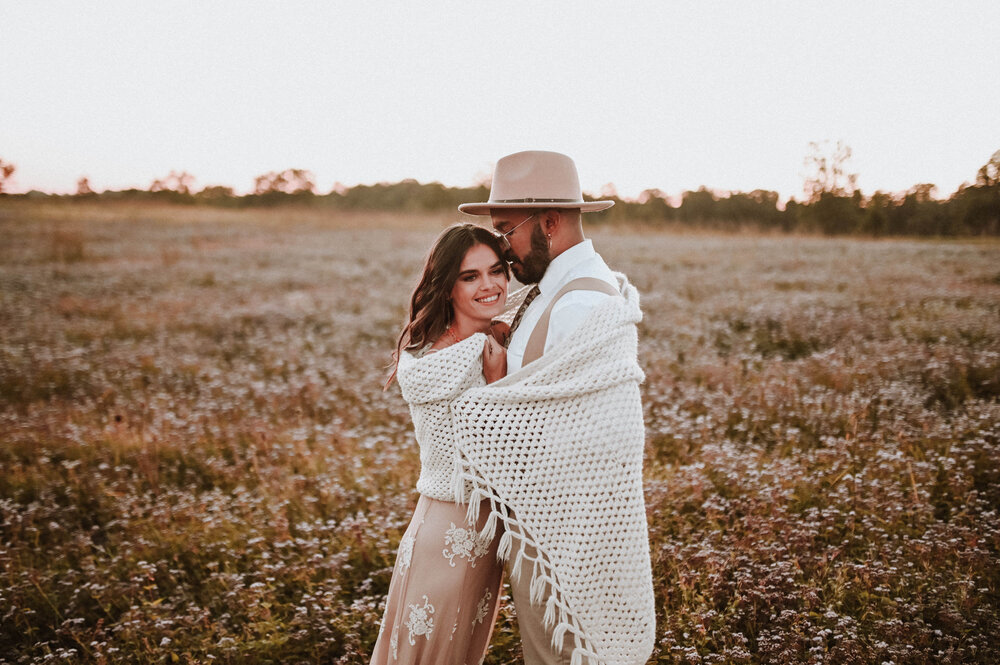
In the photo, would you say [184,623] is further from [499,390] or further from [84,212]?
[84,212]

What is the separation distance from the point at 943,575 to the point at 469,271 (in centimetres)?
345

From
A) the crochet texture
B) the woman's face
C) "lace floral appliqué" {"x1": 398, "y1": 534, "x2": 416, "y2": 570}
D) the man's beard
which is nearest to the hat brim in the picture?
the man's beard

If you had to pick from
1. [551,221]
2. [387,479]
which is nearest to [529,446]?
[551,221]

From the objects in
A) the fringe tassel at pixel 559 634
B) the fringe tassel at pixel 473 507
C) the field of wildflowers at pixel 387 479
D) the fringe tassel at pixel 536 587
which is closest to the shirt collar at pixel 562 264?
the fringe tassel at pixel 473 507

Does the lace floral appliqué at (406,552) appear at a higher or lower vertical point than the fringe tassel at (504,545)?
lower

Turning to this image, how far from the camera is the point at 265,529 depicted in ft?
17.3

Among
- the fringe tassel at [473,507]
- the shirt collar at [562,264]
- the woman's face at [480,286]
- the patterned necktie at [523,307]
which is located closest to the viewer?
the fringe tassel at [473,507]

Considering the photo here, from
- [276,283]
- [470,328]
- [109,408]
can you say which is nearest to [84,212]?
[276,283]

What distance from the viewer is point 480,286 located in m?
3.08

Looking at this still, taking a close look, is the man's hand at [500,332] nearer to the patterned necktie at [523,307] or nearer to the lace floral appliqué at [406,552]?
the patterned necktie at [523,307]

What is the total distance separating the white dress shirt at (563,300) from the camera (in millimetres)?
2775

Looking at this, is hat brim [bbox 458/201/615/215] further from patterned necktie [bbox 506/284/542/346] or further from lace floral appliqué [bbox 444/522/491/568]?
lace floral appliqué [bbox 444/522/491/568]

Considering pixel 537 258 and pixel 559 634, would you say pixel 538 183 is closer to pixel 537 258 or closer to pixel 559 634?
pixel 537 258

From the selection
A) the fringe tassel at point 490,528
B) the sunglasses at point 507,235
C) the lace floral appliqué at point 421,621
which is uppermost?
the sunglasses at point 507,235
